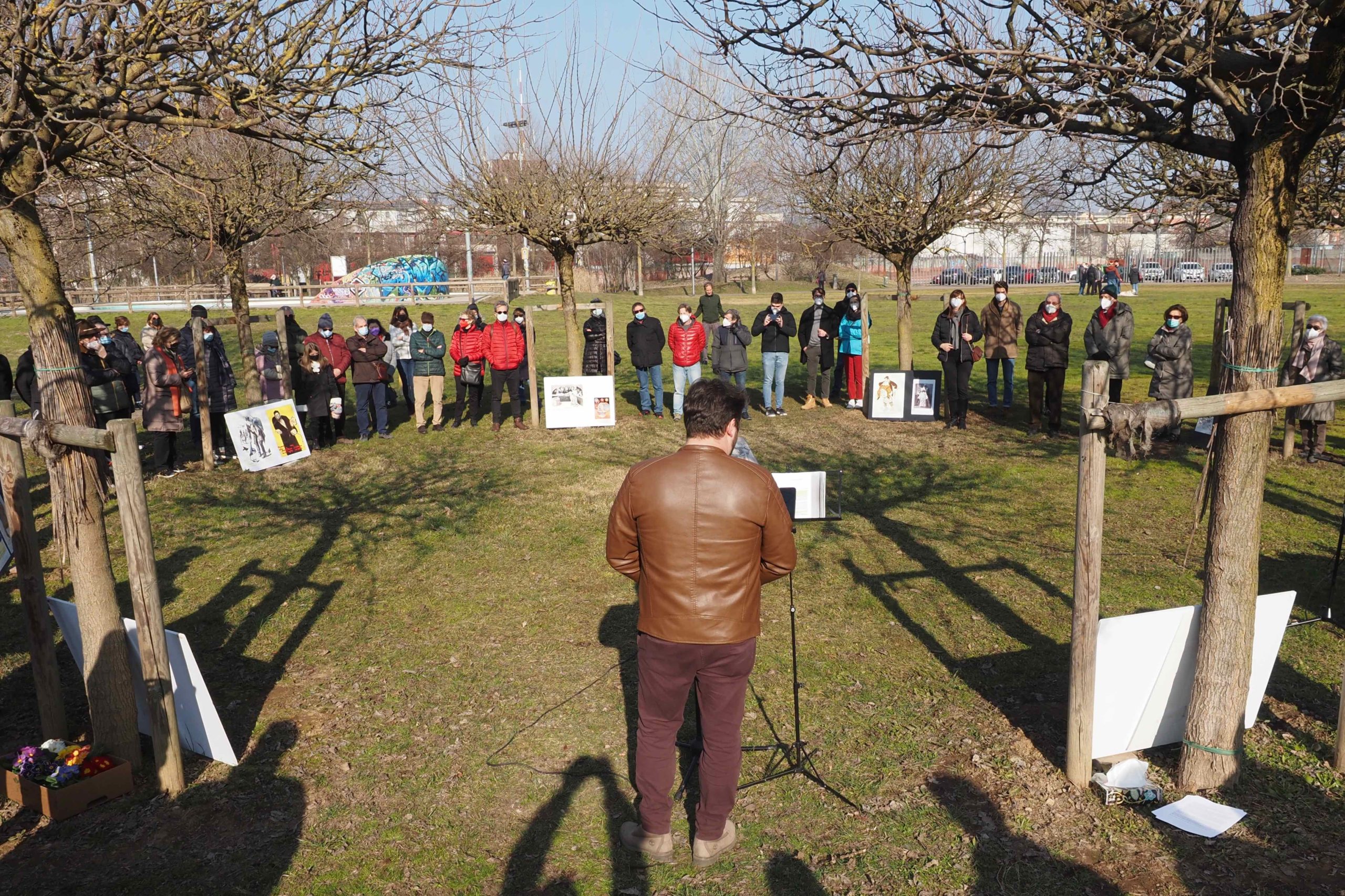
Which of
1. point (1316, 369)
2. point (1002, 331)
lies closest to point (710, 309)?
point (1002, 331)

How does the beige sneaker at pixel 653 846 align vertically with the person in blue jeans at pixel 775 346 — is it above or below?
below

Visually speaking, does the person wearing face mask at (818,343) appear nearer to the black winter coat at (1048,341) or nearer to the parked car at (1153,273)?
the black winter coat at (1048,341)

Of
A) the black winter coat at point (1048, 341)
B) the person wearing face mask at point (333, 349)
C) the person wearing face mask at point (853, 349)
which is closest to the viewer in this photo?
the black winter coat at point (1048, 341)

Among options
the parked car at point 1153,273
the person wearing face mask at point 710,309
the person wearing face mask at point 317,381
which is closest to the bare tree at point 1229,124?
the person wearing face mask at point 317,381

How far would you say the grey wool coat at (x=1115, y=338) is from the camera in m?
12.8

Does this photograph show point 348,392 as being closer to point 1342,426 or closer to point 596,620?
point 596,620

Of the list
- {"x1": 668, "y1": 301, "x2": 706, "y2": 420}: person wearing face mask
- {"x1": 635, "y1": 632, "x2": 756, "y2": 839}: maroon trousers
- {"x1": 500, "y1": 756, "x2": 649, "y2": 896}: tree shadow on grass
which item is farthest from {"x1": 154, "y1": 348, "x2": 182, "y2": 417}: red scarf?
{"x1": 635, "y1": 632, "x2": 756, "y2": 839}: maroon trousers

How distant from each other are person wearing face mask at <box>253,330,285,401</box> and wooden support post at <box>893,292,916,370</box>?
9239mm

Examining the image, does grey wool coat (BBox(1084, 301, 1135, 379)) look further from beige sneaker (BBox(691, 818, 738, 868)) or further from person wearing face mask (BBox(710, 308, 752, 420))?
beige sneaker (BBox(691, 818, 738, 868))

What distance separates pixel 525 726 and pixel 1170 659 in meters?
3.60

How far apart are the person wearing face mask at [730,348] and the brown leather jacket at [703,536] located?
34.5 feet

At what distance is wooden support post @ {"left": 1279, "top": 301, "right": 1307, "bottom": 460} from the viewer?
11492 millimetres

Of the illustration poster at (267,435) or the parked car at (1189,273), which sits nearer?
the illustration poster at (267,435)

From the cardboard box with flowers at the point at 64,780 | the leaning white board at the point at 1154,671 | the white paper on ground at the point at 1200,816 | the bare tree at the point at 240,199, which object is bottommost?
the white paper on ground at the point at 1200,816
